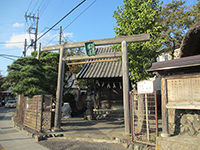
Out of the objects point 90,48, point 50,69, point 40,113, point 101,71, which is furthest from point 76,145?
point 50,69

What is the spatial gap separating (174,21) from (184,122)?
7.49 metres

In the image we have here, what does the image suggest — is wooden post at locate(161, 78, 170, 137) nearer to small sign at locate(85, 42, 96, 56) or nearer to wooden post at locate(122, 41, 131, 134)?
wooden post at locate(122, 41, 131, 134)

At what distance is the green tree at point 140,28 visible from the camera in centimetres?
805

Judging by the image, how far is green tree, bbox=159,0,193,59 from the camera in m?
10.0

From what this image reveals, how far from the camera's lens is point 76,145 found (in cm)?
659

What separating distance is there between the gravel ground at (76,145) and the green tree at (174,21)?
7.25 metres

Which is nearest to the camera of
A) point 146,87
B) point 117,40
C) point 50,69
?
point 146,87

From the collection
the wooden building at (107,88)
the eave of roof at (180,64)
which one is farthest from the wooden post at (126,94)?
the wooden building at (107,88)

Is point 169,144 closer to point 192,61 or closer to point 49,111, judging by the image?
point 192,61

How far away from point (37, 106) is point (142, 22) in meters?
7.17

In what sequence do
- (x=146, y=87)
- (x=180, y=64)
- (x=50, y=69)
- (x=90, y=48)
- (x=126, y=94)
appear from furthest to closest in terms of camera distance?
(x=50, y=69), (x=90, y=48), (x=126, y=94), (x=146, y=87), (x=180, y=64)

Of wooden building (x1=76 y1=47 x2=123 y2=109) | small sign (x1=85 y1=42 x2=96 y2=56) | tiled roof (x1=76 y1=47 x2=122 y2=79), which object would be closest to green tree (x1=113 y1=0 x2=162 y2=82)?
small sign (x1=85 y1=42 x2=96 y2=56)

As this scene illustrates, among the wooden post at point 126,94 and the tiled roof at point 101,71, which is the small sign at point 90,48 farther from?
the tiled roof at point 101,71

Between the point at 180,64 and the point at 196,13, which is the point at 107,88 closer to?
the point at 196,13
